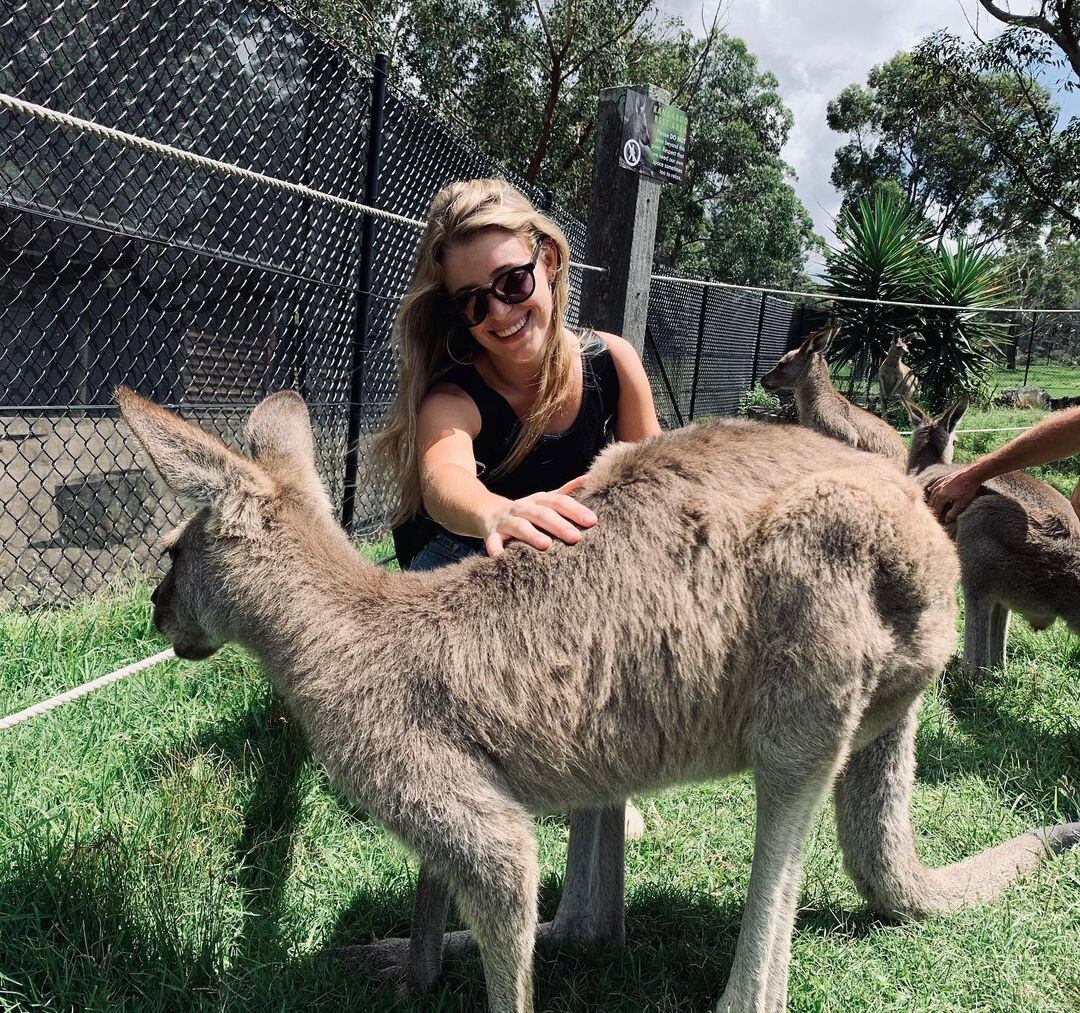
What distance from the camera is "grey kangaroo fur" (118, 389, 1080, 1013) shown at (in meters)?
1.69

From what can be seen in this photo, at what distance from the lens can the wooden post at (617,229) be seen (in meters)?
3.72

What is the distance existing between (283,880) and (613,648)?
3.95 ft

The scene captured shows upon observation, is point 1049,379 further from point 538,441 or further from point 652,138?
point 538,441

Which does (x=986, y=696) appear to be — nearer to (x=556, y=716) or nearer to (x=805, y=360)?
(x=556, y=716)

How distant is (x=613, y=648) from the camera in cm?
178

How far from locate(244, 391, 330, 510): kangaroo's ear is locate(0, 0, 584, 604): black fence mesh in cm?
193

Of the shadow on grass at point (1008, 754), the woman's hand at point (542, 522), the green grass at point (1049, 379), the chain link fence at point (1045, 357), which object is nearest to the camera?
the woman's hand at point (542, 522)

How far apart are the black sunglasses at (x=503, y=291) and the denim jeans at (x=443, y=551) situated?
24.8 inches

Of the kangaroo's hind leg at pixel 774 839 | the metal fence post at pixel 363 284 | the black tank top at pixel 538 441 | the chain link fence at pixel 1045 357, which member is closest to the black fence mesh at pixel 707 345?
the metal fence post at pixel 363 284

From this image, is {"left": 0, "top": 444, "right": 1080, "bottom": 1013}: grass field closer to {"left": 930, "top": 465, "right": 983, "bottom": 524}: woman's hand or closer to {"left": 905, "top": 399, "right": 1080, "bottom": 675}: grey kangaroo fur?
{"left": 905, "top": 399, "right": 1080, "bottom": 675}: grey kangaroo fur

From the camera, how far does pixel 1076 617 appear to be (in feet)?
12.4

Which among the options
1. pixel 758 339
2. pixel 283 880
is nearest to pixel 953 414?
pixel 283 880

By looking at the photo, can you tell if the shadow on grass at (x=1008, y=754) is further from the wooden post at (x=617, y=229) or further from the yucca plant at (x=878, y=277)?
the yucca plant at (x=878, y=277)

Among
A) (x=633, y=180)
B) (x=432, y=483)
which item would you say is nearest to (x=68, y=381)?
(x=633, y=180)
